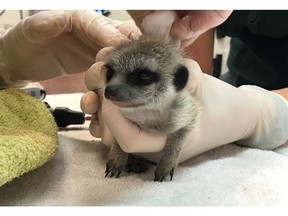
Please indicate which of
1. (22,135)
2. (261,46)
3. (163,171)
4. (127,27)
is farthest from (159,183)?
(261,46)

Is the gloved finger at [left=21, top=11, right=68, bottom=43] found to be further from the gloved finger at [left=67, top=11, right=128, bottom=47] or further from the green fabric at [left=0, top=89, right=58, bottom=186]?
the green fabric at [left=0, top=89, right=58, bottom=186]

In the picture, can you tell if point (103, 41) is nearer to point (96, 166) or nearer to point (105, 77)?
point (105, 77)

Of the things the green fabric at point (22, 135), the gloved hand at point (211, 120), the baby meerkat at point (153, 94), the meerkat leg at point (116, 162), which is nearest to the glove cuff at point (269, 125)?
the gloved hand at point (211, 120)

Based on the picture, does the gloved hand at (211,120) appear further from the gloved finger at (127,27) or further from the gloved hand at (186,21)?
the gloved finger at (127,27)

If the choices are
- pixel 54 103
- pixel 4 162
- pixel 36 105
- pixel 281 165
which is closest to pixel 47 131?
pixel 36 105

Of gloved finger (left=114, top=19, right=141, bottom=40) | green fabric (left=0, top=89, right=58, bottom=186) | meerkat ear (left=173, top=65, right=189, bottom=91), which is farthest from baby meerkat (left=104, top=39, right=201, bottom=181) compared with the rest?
gloved finger (left=114, top=19, right=141, bottom=40)

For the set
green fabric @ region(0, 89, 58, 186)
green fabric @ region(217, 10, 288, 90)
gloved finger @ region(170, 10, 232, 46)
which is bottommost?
green fabric @ region(217, 10, 288, 90)
